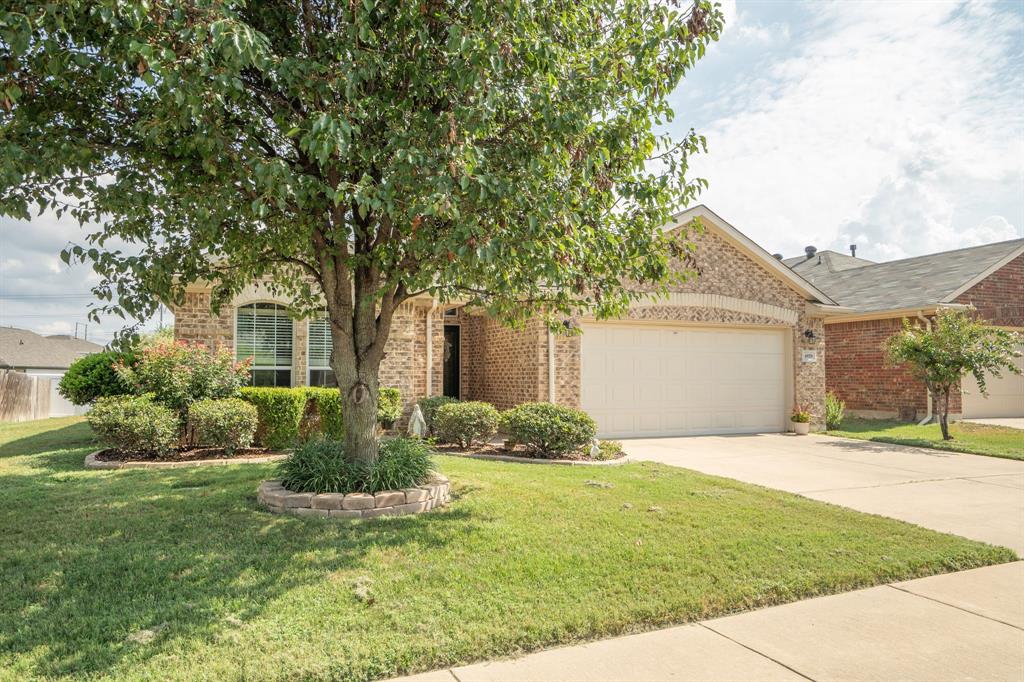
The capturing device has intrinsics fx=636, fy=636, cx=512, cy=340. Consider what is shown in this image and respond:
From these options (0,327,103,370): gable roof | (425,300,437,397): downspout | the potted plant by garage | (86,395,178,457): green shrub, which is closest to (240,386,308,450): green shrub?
(86,395,178,457): green shrub

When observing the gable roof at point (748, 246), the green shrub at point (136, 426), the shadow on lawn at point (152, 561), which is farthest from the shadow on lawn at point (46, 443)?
the gable roof at point (748, 246)

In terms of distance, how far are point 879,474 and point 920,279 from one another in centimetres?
1227

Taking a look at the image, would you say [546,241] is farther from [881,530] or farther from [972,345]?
[972,345]

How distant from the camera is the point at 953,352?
515 inches

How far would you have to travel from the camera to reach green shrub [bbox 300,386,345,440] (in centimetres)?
1075

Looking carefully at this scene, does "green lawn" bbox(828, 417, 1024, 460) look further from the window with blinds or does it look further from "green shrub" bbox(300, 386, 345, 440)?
the window with blinds

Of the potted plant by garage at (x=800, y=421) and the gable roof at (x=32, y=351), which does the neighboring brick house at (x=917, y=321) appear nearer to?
the potted plant by garage at (x=800, y=421)

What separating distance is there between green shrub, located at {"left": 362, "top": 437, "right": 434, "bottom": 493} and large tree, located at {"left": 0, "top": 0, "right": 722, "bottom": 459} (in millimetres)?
230

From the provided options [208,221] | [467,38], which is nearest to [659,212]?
[467,38]

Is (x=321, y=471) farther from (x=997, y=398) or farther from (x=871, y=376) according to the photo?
(x=997, y=398)

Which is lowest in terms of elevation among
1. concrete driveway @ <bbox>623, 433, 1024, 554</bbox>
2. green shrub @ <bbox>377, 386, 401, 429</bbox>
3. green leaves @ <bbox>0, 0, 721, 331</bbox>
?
concrete driveway @ <bbox>623, 433, 1024, 554</bbox>

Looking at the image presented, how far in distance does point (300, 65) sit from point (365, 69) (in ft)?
1.59

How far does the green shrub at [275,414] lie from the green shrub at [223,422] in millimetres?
363

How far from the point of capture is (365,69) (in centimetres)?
495
